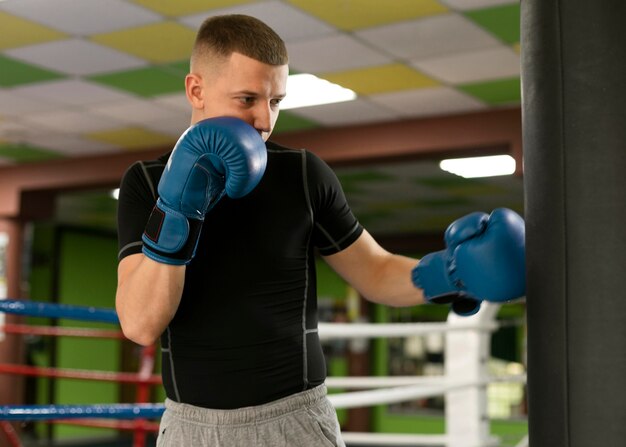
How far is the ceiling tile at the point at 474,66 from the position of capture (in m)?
4.32

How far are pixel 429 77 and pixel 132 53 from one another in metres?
1.58

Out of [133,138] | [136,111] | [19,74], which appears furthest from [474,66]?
[133,138]

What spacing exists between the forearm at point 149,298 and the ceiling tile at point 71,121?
458 centimetres

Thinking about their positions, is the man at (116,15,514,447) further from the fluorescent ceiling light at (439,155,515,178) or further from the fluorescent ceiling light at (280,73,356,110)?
the fluorescent ceiling light at (439,155,515,178)

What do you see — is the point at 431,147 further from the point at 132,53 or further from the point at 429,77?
the point at 132,53

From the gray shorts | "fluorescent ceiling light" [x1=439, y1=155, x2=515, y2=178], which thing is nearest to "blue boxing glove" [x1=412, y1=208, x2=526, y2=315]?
the gray shorts

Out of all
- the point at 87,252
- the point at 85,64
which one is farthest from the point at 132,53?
the point at 87,252

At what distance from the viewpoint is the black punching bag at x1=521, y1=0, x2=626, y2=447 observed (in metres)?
0.91

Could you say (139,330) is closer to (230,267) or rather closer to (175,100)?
(230,267)

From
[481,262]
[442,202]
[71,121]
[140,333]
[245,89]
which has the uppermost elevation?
[71,121]

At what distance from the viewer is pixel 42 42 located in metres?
4.25

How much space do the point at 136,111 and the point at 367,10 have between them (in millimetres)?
2203

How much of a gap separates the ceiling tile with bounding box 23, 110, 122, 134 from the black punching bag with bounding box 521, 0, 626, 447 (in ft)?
16.0

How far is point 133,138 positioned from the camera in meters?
6.21
